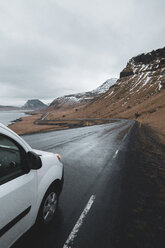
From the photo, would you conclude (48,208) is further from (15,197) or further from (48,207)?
(15,197)

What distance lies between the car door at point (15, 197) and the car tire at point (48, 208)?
0.24m

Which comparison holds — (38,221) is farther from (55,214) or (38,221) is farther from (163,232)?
(163,232)

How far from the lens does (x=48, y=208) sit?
2.54 metres

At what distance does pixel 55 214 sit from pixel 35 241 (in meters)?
0.65

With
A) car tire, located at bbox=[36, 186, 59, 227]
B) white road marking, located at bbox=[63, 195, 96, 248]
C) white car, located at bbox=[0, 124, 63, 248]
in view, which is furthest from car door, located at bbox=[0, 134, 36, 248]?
white road marking, located at bbox=[63, 195, 96, 248]

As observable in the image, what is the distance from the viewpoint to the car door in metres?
1.59

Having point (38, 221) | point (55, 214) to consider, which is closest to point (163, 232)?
point (55, 214)

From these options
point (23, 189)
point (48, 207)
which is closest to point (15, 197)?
point (23, 189)

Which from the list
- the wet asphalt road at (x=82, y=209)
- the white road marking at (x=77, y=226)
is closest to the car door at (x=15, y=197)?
the wet asphalt road at (x=82, y=209)

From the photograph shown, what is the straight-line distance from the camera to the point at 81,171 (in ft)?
16.7

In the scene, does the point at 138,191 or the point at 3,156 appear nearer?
the point at 3,156

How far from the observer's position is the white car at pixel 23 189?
1.64 m

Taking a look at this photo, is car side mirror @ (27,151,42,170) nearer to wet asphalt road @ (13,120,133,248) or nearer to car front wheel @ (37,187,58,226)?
car front wheel @ (37,187,58,226)

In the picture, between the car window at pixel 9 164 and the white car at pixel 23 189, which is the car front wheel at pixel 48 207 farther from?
the car window at pixel 9 164
